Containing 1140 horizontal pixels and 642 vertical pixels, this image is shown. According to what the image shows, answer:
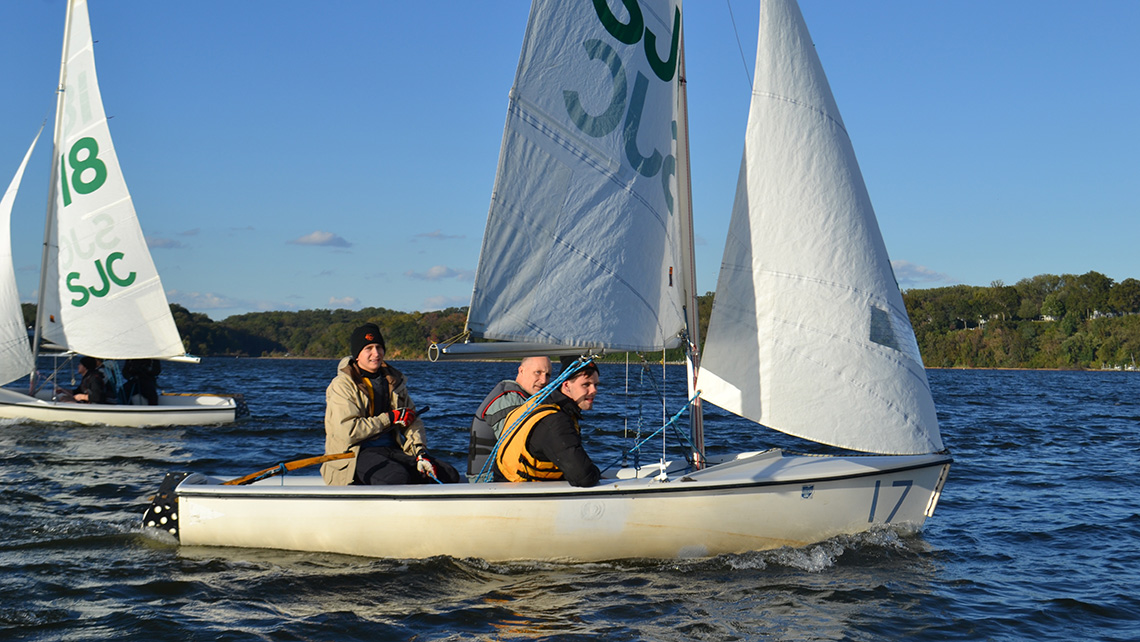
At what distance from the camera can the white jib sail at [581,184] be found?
5.64 metres

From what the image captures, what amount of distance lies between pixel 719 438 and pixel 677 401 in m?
14.2

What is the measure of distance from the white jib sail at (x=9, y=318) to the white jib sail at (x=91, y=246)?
0.49m

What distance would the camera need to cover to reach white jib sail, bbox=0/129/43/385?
1412 centimetres

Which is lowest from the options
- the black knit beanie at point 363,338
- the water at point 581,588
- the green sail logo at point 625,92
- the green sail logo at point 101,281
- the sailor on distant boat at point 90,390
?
the water at point 581,588

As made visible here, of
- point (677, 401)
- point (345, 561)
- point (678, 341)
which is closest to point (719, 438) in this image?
point (678, 341)

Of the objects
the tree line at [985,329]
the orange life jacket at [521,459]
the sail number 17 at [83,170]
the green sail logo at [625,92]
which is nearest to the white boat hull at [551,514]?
the orange life jacket at [521,459]

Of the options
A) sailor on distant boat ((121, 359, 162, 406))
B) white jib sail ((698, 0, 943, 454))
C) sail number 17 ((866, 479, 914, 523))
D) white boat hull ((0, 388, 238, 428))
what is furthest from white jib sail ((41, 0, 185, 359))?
sail number 17 ((866, 479, 914, 523))

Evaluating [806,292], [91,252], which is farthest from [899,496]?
[91,252]

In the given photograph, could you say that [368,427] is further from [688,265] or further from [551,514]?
[688,265]

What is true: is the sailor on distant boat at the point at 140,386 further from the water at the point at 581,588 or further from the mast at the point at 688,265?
the mast at the point at 688,265

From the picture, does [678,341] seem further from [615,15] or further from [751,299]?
[615,15]

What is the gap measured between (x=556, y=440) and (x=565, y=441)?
0.19 ft

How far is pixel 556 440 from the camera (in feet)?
17.5

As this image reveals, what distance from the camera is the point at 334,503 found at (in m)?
5.62
